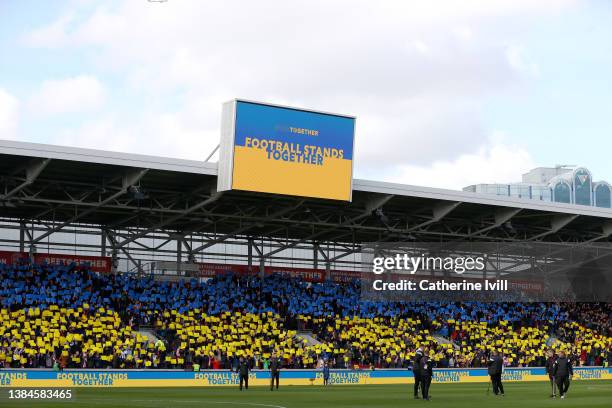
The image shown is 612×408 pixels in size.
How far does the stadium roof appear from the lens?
156ft

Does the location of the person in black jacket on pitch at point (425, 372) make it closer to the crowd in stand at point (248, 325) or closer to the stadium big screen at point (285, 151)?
the stadium big screen at point (285, 151)

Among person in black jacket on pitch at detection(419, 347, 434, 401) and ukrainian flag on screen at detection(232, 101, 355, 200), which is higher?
ukrainian flag on screen at detection(232, 101, 355, 200)

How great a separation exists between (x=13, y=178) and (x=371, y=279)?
29.5m

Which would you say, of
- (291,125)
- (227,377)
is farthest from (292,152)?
(227,377)

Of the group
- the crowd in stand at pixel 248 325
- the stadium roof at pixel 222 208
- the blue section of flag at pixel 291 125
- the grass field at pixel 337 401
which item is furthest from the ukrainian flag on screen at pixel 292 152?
the grass field at pixel 337 401

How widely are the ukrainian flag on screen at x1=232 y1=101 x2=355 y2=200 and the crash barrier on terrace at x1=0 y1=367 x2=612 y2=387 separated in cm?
963

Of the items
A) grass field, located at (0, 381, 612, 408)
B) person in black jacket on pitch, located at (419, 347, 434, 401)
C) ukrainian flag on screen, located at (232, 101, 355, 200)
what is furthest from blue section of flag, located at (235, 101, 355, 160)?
person in black jacket on pitch, located at (419, 347, 434, 401)

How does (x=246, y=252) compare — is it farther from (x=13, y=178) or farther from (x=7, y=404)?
(x=7, y=404)

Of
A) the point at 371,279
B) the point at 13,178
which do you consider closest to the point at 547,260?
the point at 371,279

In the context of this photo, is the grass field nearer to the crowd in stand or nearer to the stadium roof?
the crowd in stand

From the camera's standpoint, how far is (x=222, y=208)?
5762cm

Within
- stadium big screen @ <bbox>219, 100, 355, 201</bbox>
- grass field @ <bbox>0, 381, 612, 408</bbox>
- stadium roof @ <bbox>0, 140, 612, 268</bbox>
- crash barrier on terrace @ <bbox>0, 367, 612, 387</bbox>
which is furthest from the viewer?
stadium big screen @ <bbox>219, 100, 355, 201</bbox>

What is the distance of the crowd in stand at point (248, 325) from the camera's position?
49625 millimetres

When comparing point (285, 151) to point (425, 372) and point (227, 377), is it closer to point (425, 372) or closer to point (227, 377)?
point (227, 377)
